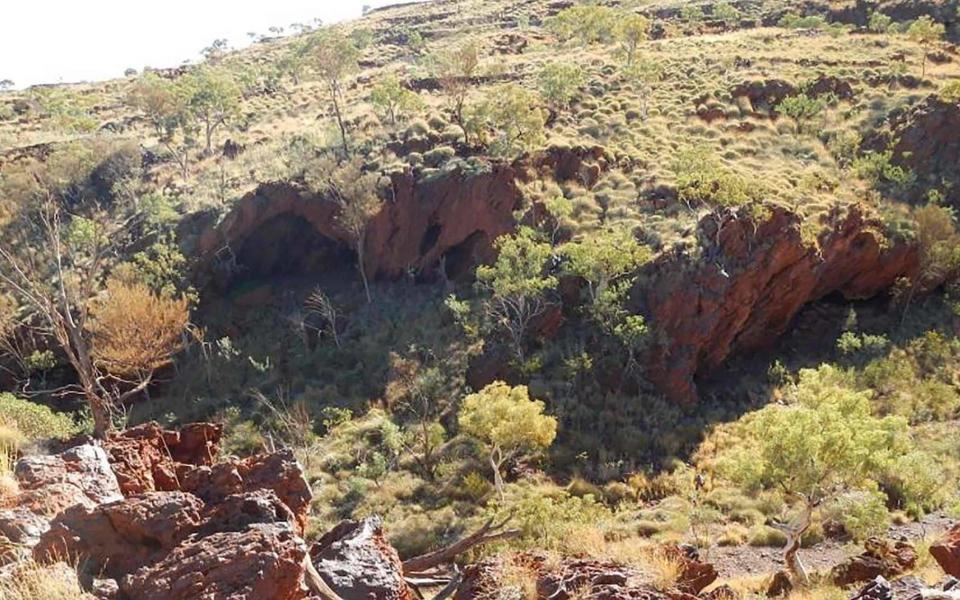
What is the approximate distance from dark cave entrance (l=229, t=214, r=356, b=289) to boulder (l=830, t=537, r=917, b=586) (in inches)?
1033

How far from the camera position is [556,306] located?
26562 mm

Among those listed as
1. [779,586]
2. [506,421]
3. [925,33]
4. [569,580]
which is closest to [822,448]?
[779,586]

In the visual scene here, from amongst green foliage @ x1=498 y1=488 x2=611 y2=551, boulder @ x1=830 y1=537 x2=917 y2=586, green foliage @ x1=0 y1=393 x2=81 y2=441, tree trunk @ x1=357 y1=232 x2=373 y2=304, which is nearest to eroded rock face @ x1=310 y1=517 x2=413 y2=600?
green foliage @ x1=498 y1=488 x2=611 y2=551

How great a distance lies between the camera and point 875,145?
113ft

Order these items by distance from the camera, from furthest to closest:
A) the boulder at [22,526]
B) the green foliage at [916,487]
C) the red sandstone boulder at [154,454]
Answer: the green foliage at [916,487] < the red sandstone boulder at [154,454] < the boulder at [22,526]

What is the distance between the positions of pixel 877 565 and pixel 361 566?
985cm

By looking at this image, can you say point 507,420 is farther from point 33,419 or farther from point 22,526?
point 22,526

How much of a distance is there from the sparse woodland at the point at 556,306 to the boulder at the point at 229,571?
437cm

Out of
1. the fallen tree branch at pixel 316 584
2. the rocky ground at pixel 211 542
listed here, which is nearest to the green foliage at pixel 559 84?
the rocky ground at pixel 211 542

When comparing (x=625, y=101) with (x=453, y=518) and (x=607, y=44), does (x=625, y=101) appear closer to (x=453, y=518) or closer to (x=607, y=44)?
(x=607, y=44)

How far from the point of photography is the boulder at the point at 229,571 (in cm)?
568

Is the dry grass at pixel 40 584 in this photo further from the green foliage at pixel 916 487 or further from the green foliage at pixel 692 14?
the green foliage at pixel 692 14

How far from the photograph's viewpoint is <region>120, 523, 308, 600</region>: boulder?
18.6ft

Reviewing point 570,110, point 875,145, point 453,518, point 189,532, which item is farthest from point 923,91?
point 189,532
